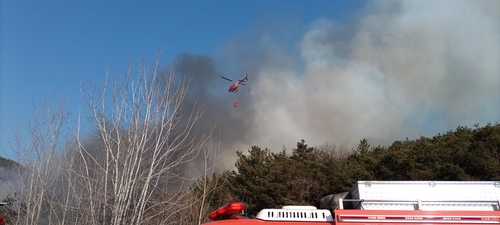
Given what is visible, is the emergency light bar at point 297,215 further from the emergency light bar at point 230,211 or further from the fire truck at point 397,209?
the emergency light bar at point 230,211

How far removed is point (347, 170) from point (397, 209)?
2015cm

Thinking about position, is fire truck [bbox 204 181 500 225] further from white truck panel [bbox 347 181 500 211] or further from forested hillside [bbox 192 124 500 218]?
forested hillside [bbox 192 124 500 218]

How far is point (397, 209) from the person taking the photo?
5.46m

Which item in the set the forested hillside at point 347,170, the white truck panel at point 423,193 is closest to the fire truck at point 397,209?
the white truck panel at point 423,193

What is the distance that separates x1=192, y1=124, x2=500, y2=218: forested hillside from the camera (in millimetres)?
20094

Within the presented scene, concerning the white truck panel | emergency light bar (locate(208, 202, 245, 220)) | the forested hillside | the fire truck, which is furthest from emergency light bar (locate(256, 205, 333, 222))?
the forested hillside

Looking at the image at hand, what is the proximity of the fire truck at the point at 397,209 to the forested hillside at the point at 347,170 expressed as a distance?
42.8ft

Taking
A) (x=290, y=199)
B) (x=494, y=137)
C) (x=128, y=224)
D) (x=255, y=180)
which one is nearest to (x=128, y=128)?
(x=128, y=224)

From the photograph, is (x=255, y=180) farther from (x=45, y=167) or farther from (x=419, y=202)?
(x=419, y=202)

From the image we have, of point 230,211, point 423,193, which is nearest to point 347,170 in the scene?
point 423,193

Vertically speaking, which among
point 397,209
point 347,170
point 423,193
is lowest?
point 397,209

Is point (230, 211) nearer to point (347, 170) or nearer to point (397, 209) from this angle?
point (397, 209)

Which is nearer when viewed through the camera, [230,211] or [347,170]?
[230,211]

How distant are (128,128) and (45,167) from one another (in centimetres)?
905
